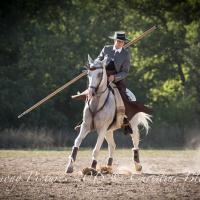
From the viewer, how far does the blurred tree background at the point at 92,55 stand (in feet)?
136

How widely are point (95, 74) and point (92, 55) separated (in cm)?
2901

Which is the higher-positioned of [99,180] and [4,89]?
[4,89]

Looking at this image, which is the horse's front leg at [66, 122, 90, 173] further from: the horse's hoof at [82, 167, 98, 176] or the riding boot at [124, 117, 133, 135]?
the riding boot at [124, 117, 133, 135]

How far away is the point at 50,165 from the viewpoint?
19.1 meters

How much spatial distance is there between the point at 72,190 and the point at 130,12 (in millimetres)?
34674

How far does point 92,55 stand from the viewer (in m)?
44.7

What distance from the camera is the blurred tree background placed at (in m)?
41.4

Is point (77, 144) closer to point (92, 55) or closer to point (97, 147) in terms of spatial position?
point (97, 147)

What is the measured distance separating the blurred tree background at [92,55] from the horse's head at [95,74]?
23561mm

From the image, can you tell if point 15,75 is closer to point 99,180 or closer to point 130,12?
point 130,12

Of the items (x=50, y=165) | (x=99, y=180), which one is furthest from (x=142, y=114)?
(x=99, y=180)

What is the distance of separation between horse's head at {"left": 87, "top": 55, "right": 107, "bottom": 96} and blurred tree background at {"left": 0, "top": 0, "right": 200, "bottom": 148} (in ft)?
77.3

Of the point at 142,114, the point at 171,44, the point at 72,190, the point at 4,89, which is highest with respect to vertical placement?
the point at 171,44

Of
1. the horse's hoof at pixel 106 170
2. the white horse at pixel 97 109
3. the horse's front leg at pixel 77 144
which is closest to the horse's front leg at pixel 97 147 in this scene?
the white horse at pixel 97 109
